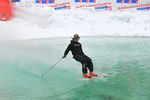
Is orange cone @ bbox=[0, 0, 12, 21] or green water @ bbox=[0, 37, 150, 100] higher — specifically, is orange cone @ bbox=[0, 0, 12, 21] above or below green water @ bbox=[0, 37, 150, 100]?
above

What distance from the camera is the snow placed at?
24.4m

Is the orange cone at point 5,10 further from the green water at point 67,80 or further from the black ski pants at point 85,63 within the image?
the black ski pants at point 85,63

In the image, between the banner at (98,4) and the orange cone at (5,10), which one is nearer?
the orange cone at (5,10)

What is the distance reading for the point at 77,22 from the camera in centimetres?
2644

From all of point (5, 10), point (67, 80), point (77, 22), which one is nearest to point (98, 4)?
point (77, 22)

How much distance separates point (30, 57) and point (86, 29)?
47.7 ft

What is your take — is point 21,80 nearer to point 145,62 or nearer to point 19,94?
point 19,94

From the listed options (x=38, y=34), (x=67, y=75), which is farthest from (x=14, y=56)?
(x=38, y=34)

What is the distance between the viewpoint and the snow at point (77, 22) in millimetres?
24422

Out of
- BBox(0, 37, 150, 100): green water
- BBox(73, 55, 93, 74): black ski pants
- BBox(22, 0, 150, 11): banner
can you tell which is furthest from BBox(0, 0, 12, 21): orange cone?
BBox(73, 55, 93, 74): black ski pants

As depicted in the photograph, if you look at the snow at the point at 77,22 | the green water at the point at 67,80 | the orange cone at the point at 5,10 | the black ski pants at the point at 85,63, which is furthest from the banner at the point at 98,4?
the black ski pants at the point at 85,63

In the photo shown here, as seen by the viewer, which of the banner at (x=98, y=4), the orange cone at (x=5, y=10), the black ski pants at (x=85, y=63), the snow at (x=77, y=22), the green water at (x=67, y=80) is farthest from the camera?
the banner at (x=98, y=4)

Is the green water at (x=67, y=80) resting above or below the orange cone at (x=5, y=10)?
below

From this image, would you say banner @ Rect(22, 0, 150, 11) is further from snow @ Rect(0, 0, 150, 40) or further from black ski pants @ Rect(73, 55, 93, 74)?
black ski pants @ Rect(73, 55, 93, 74)
